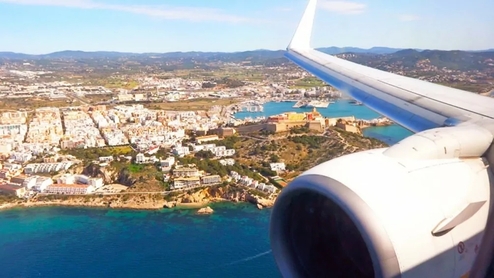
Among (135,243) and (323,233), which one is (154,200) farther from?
(323,233)

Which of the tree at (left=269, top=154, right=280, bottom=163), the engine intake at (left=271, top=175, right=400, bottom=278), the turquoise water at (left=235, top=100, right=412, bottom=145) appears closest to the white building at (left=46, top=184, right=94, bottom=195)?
the tree at (left=269, top=154, right=280, bottom=163)

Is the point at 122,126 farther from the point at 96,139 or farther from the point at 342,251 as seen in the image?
the point at 342,251

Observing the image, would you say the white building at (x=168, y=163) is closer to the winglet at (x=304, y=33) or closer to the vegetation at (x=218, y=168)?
the vegetation at (x=218, y=168)

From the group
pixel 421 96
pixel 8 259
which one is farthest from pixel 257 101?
pixel 421 96

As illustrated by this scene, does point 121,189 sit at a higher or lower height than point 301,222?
lower

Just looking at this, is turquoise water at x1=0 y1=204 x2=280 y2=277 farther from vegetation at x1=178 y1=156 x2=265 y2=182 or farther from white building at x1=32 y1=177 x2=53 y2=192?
vegetation at x1=178 y1=156 x2=265 y2=182

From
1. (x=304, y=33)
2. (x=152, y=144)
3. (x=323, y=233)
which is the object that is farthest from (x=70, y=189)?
(x=323, y=233)
